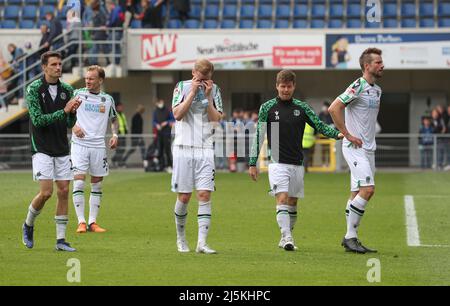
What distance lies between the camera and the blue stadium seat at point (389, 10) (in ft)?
115

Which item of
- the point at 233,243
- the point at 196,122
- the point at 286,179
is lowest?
the point at 233,243

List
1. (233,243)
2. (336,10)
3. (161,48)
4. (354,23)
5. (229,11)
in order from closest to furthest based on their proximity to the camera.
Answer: (233,243), (161,48), (354,23), (336,10), (229,11)

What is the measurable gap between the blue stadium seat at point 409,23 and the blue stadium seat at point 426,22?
8.1 inches

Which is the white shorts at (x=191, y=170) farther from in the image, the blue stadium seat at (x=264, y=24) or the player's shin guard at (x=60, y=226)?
the blue stadium seat at (x=264, y=24)

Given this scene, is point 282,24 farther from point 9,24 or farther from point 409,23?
point 9,24

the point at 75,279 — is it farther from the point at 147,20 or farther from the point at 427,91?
the point at 427,91

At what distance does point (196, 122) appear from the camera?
11.8 meters

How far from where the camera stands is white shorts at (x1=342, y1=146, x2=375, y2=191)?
1233 cm

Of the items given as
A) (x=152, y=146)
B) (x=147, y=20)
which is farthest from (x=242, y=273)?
(x=147, y=20)

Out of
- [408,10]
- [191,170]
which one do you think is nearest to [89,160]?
[191,170]

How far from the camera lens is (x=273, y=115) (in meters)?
12.5

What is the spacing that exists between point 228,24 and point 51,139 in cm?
2342

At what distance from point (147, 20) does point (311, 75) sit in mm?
5616
